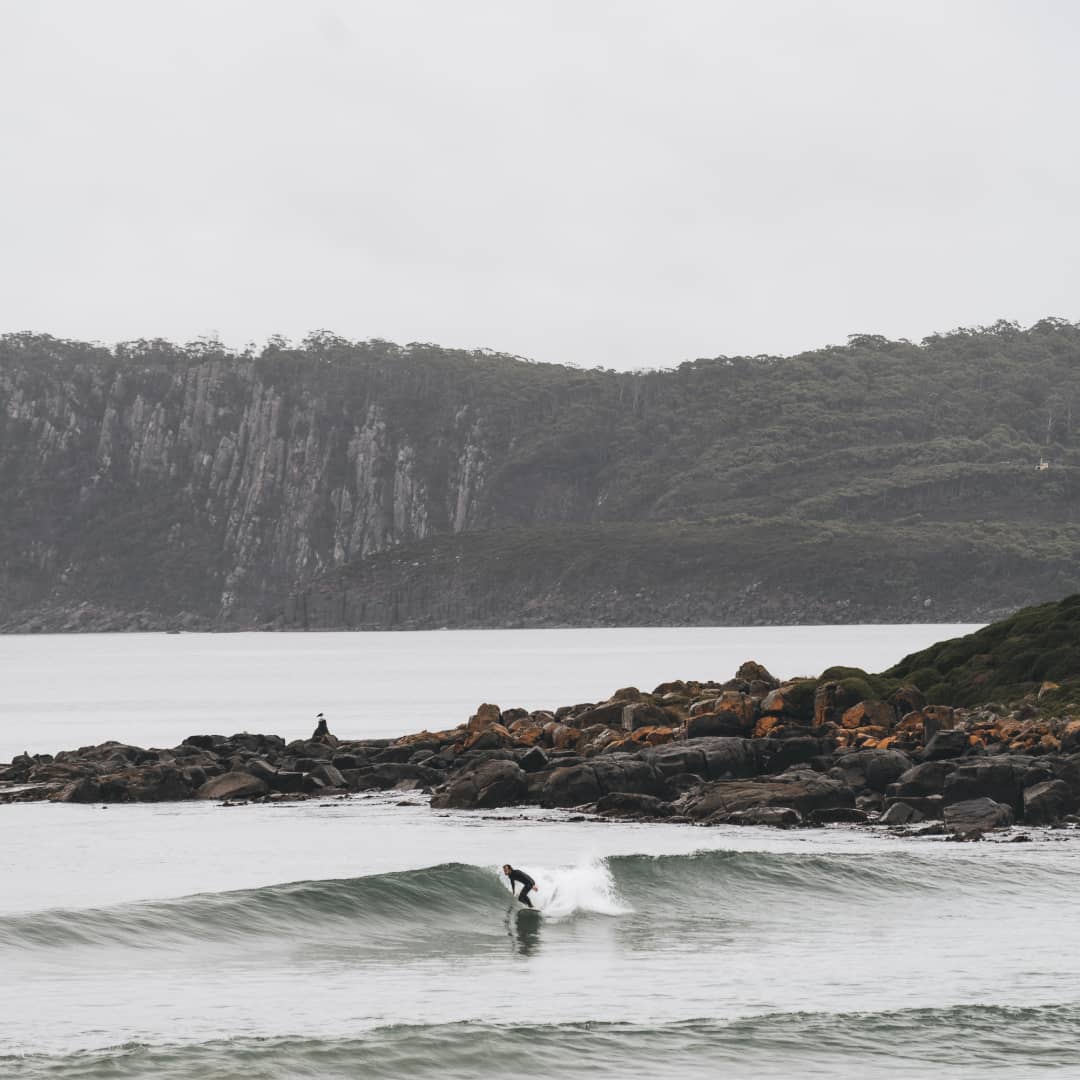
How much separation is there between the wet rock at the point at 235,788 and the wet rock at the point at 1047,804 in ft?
52.5

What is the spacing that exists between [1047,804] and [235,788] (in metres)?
16.8

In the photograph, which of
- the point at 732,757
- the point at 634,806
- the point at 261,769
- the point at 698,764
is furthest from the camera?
the point at 261,769

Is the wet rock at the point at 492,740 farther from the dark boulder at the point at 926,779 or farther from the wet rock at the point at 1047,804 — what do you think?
the wet rock at the point at 1047,804

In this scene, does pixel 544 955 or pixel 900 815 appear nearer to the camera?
pixel 544 955

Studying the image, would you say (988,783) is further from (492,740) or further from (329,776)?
(329,776)

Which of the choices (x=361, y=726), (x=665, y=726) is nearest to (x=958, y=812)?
(x=665, y=726)

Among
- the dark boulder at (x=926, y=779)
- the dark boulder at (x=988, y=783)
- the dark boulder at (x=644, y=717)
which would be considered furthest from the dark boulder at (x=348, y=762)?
the dark boulder at (x=988, y=783)

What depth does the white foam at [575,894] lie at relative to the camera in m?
21.5

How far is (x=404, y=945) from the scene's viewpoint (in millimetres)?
19922

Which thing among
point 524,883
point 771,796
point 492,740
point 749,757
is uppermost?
point 492,740

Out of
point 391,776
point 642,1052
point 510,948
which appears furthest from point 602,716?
point 642,1052

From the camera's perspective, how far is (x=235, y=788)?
121 ft

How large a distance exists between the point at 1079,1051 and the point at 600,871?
9338 mm

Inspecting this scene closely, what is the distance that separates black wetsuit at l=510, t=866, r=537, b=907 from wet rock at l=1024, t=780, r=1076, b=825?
10.2 m
